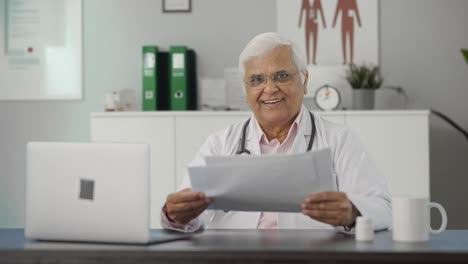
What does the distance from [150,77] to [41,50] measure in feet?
2.89

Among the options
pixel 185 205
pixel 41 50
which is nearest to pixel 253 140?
pixel 185 205

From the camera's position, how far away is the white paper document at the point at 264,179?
234 centimetres

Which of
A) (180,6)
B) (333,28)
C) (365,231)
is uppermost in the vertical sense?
(180,6)

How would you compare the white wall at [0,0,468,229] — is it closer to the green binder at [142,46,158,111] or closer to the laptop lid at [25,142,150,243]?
the green binder at [142,46,158,111]

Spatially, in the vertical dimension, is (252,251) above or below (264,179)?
below

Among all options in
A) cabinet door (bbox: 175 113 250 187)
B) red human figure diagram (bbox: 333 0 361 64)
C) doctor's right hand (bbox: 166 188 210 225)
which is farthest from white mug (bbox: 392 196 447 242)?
red human figure diagram (bbox: 333 0 361 64)

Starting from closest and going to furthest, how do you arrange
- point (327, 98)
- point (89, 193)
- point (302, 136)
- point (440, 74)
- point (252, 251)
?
point (252, 251)
point (89, 193)
point (302, 136)
point (327, 98)
point (440, 74)

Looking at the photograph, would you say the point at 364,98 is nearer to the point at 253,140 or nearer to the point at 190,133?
the point at 190,133

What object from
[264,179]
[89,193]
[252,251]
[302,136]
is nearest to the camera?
[252,251]

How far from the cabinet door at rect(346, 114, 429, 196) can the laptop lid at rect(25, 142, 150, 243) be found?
114 inches

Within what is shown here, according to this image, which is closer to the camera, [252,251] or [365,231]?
[252,251]

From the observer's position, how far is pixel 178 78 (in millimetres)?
5078

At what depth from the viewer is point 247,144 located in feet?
10.2

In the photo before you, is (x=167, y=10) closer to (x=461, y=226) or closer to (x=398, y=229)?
(x=461, y=226)
